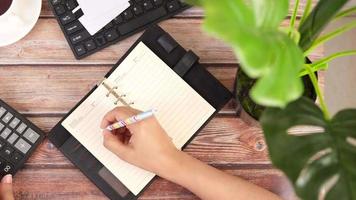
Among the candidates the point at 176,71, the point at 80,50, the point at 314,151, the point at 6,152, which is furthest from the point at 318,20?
the point at 6,152

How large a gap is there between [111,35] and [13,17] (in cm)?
17

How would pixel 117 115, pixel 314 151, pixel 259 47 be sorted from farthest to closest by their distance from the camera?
pixel 117 115
pixel 314 151
pixel 259 47

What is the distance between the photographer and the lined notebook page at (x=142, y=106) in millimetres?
752

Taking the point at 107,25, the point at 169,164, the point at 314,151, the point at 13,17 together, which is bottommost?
the point at 169,164

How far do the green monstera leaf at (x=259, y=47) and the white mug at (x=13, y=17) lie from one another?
523 millimetres

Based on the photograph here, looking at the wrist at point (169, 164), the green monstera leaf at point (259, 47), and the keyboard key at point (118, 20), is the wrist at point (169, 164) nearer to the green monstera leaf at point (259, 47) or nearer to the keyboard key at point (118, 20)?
the keyboard key at point (118, 20)

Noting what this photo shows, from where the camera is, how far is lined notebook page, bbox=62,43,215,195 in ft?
2.47

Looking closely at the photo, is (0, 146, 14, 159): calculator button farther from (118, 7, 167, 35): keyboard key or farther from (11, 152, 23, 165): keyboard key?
(118, 7, 167, 35): keyboard key

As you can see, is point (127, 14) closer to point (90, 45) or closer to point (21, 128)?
point (90, 45)

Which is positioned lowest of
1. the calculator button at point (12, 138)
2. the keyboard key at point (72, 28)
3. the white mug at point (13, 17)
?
the calculator button at point (12, 138)

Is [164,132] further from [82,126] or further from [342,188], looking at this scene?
[342,188]

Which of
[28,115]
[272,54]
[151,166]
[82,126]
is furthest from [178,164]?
[272,54]

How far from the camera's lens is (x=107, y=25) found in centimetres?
78

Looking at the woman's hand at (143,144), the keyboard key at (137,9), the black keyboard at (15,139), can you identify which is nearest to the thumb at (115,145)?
the woman's hand at (143,144)
